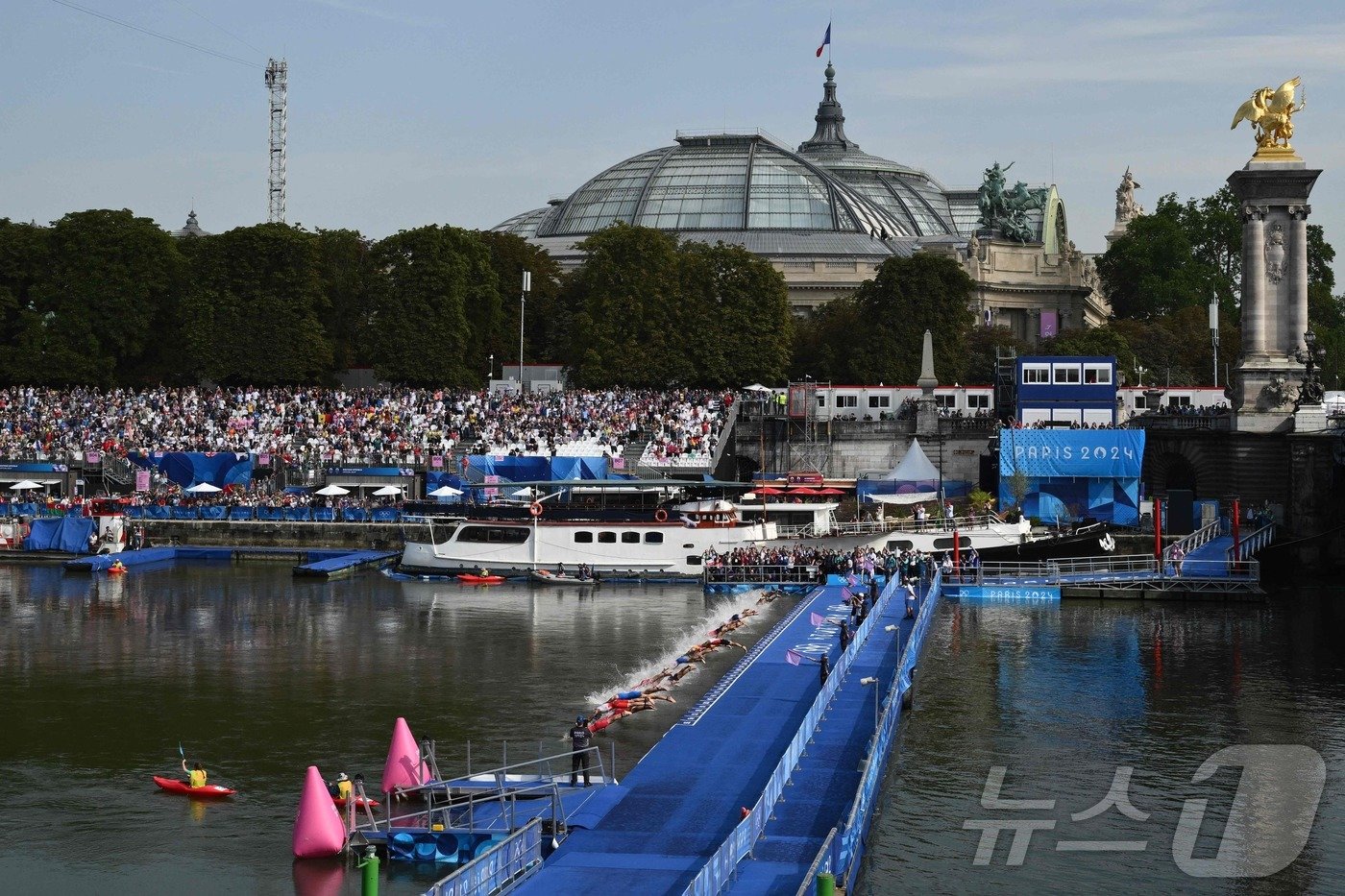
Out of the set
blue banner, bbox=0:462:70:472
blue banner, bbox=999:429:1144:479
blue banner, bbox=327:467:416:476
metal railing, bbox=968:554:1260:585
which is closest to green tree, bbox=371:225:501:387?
blue banner, bbox=327:467:416:476

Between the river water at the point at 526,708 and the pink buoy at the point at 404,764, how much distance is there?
2268 mm

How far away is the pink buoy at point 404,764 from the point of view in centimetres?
3806

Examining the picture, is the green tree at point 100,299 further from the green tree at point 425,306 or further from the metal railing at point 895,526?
the metal railing at point 895,526

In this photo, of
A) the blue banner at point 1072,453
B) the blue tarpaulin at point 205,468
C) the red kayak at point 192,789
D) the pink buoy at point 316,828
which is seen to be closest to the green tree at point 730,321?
the blue banner at point 1072,453

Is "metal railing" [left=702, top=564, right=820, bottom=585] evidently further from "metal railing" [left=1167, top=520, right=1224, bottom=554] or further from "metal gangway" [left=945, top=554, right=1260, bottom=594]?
"metal railing" [left=1167, top=520, right=1224, bottom=554]

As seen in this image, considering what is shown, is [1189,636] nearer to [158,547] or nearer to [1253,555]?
[1253,555]

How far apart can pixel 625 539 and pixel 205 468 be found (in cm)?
3091

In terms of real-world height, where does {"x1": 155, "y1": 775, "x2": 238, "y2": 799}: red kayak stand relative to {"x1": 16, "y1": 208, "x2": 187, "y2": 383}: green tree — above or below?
below

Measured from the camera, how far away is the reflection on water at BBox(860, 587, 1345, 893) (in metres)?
34.5

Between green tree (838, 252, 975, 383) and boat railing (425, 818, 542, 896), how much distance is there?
9850cm

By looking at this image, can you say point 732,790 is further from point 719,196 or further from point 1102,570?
point 719,196

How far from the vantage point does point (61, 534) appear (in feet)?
298
